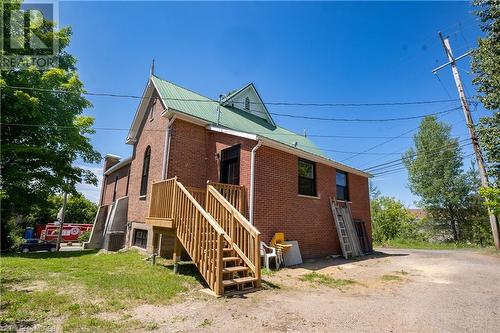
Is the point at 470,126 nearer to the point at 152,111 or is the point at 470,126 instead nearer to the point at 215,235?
the point at 215,235

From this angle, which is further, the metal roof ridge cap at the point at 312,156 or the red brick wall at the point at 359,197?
the red brick wall at the point at 359,197

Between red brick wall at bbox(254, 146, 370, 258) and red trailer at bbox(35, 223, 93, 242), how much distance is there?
2874cm

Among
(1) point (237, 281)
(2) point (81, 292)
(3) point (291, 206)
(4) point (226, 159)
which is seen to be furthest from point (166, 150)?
(1) point (237, 281)

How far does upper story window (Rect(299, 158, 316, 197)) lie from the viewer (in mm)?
11445

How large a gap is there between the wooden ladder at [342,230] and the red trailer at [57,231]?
2902 centimetres

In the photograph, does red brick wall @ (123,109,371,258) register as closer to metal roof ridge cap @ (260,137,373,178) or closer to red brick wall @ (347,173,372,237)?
metal roof ridge cap @ (260,137,373,178)

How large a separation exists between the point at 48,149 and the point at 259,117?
1182 centimetres

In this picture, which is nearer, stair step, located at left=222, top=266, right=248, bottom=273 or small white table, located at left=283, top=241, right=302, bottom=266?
stair step, located at left=222, top=266, right=248, bottom=273

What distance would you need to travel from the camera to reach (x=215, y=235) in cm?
636

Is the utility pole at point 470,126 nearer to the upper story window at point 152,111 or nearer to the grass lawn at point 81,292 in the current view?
the grass lawn at point 81,292

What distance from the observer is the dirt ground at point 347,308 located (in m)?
4.25

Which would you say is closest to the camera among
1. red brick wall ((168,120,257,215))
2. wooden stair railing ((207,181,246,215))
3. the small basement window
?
wooden stair railing ((207,181,246,215))

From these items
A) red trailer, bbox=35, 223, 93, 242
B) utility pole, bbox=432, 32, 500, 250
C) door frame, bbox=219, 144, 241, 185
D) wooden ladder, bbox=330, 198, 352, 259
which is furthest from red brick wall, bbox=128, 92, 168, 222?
red trailer, bbox=35, 223, 93, 242

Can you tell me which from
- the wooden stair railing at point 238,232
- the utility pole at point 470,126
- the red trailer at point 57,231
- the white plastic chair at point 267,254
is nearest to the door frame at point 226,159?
the wooden stair railing at point 238,232
